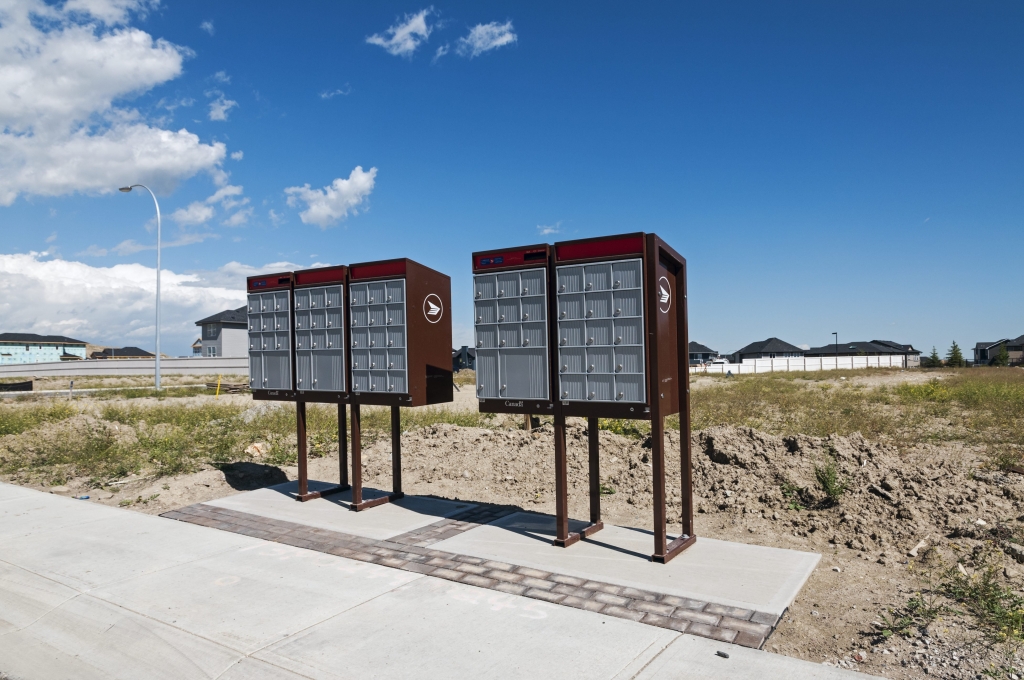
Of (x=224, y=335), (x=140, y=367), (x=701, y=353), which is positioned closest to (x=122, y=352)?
(x=224, y=335)

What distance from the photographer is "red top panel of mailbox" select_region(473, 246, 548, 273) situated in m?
7.09

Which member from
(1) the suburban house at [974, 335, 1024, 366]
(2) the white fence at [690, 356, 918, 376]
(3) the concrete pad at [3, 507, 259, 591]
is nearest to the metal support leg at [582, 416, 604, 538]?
(3) the concrete pad at [3, 507, 259, 591]

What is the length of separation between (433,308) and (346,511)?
302cm

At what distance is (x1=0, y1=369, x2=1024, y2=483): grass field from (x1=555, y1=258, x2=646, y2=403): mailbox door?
23.1 feet

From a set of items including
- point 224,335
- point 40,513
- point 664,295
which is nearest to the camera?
point 664,295

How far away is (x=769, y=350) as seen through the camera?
344 ft

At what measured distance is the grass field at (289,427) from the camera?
12.6 m

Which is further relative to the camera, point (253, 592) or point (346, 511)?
point (346, 511)

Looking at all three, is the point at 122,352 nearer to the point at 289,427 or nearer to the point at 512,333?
the point at 289,427

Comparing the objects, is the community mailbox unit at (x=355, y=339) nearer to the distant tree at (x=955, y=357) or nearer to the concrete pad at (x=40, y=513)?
the concrete pad at (x=40, y=513)

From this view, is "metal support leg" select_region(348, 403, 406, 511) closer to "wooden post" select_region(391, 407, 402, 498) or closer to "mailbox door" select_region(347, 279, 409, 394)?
"wooden post" select_region(391, 407, 402, 498)

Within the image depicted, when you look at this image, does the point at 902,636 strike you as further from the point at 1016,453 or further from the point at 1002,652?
the point at 1016,453

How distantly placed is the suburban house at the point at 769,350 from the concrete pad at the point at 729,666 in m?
103

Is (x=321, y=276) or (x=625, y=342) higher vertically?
(x=321, y=276)
